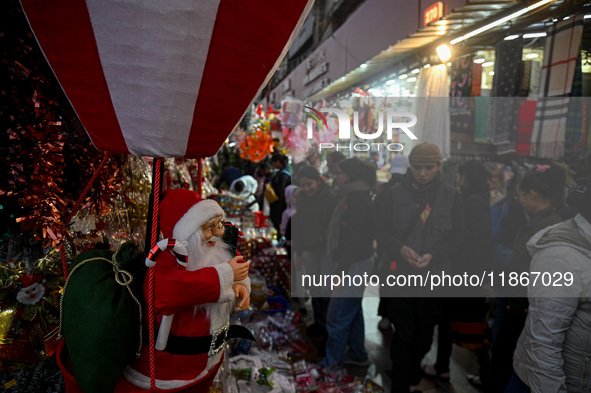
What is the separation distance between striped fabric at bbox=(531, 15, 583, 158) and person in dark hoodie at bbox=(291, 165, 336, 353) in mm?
1682

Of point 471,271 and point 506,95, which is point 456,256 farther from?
point 506,95

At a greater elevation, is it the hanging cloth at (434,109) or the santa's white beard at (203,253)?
the hanging cloth at (434,109)

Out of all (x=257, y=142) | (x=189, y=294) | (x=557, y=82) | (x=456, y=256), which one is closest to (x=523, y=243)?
(x=456, y=256)

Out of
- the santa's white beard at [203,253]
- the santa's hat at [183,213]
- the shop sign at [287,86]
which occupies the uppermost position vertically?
the shop sign at [287,86]

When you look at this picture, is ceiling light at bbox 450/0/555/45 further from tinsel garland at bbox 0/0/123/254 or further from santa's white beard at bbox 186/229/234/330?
tinsel garland at bbox 0/0/123/254

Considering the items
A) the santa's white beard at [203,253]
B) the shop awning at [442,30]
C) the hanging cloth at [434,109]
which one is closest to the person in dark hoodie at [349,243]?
the hanging cloth at [434,109]

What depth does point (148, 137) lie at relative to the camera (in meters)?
0.89

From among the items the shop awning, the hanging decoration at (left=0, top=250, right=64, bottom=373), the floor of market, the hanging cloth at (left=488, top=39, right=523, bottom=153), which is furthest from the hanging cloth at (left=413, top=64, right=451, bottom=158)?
the hanging decoration at (left=0, top=250, right=64, bottom=373)

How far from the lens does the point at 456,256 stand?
2.44 metres

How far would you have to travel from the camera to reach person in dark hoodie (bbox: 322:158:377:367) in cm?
278

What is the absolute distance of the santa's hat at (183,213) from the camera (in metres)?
1.05

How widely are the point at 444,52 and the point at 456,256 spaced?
2331 millimetres

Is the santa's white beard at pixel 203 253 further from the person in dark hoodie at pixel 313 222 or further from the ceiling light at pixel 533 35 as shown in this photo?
the ceiling light at pixel 533 35

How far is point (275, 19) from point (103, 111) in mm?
490
